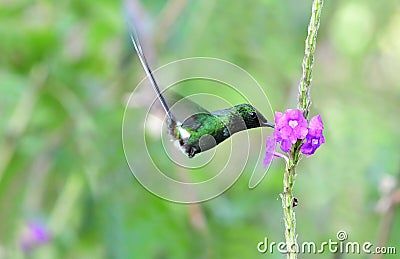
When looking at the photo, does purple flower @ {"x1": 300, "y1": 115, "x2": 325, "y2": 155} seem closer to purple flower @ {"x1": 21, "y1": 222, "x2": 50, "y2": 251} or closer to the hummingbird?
the hummingbird

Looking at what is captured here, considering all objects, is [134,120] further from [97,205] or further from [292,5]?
[292,5]

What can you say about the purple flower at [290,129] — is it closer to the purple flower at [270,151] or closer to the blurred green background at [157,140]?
the purple flower at [270,151]

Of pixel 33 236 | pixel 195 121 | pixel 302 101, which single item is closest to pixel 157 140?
pixel 33 236

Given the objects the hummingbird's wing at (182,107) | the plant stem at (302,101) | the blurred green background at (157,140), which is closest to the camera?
the plant stem at (302,101)

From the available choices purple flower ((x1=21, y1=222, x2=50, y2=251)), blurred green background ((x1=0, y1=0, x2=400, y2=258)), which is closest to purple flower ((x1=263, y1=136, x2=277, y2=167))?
blurred green background ((x1=0, y1=0, x2=400, y2=258))

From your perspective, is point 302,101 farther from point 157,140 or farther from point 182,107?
point 157,140

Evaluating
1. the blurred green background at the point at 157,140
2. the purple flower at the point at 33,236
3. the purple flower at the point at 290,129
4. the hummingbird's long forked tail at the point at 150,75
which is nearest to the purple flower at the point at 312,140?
the purple flower at the point at 290,129
